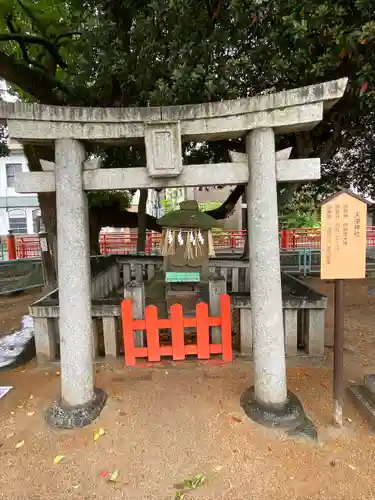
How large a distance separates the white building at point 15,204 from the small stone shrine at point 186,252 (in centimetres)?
2085

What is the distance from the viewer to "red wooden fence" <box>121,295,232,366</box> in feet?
15.2

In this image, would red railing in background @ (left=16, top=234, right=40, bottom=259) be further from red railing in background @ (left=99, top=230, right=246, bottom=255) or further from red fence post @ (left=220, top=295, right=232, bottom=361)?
red fence post @ (left=220, top=295, right=232, bottom=361)

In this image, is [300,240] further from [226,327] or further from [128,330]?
[128,330]

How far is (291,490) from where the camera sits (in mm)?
2697

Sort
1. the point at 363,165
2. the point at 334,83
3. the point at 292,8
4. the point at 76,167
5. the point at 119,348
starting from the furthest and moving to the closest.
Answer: the point at 363,165
the point at 119,348
the point at 292,8
the point at 76,167
the point at 334,83

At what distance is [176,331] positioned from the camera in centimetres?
470

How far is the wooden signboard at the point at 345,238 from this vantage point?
3.18 meters

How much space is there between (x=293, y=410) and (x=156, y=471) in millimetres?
1548

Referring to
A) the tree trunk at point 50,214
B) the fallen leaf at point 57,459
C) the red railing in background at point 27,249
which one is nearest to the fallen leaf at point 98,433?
the fallen leaf at point 57,459

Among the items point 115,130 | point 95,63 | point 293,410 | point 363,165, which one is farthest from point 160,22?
point 363,165

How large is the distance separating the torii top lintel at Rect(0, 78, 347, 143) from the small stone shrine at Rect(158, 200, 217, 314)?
2945 mm

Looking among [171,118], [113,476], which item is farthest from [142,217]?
[113,476]

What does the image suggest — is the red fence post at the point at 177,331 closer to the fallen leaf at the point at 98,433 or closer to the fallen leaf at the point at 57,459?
the fallen leaf at the point at 98,433

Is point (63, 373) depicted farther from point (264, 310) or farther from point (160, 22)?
point (160, 22)
